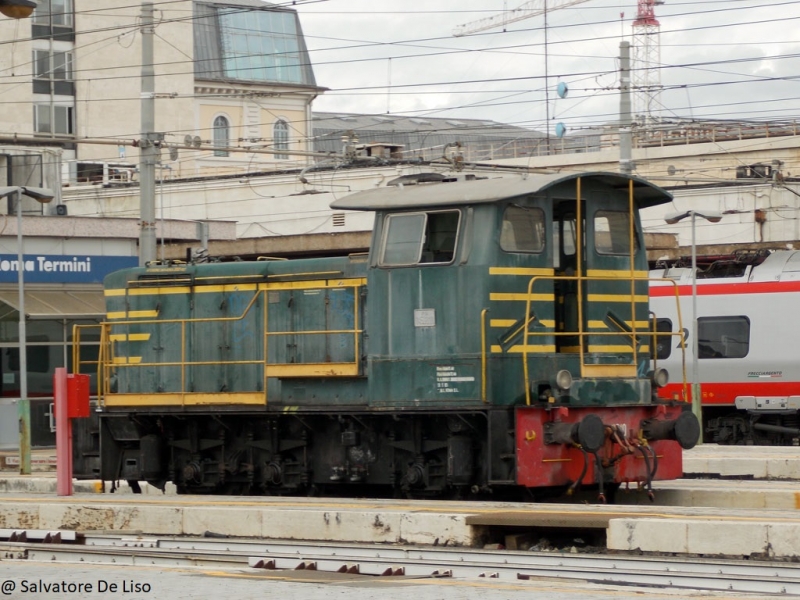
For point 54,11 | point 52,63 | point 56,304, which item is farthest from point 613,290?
point 52,63

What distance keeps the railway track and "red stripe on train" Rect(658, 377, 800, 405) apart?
1488 cm

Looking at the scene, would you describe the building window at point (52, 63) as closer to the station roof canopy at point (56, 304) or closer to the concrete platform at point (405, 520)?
the station roof canopy at point (56, 304)

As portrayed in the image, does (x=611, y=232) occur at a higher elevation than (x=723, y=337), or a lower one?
higher

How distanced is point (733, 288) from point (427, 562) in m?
17.6

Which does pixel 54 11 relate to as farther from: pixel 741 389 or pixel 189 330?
pixel 189 330

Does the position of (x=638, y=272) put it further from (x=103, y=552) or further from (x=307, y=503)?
(x=103, y=552)

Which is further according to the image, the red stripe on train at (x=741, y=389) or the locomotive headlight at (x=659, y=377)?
the red stripe on train at (x=741, y=389)

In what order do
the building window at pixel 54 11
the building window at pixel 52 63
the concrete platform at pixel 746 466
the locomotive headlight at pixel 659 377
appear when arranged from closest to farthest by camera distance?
the locomotive headlight at pixel 659 377
the concrete platform at pixel 746 466
the building window at pixel 54 11
the building window at pixel 52 63

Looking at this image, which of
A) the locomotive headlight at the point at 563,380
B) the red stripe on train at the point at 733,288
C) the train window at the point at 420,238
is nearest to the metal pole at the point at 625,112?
the red stripe on train at the point at 733,288

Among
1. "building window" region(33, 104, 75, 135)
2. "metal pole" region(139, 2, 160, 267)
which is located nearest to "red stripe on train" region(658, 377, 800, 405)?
"metal pole" region(139, 2, 160, 267)

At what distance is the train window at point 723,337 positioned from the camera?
87.6 ft

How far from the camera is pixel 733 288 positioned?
26953 mm

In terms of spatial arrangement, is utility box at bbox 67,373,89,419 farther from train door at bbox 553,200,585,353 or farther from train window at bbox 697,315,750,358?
train window at bbox 697,315,750,358

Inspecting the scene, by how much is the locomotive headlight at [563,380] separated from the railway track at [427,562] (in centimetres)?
323
